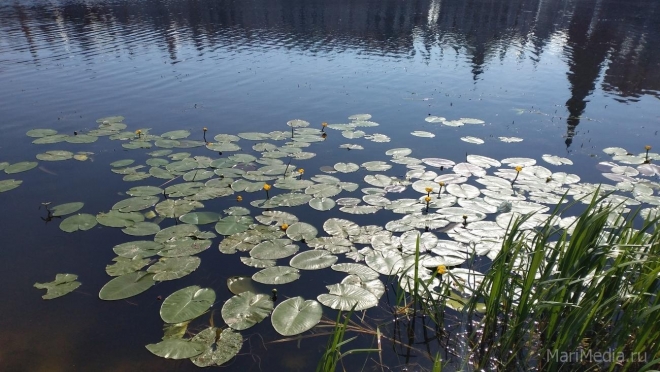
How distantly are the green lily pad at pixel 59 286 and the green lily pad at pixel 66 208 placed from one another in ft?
4.51

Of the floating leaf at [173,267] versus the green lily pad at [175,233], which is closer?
the floating leaf at [173,267]

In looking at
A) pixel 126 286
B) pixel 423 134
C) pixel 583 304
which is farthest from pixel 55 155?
pixel 583 304

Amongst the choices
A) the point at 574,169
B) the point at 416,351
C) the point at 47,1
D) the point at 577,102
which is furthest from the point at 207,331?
the point at 47,1

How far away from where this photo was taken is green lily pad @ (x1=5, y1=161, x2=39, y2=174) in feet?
21.3

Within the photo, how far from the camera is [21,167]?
6.59 m

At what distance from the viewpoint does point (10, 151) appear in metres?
7.41

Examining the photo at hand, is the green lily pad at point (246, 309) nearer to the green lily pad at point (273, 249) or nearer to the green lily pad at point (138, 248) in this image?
the green lily pad at point (273, 249)

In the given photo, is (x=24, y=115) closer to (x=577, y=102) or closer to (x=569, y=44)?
(x=577, y=102)

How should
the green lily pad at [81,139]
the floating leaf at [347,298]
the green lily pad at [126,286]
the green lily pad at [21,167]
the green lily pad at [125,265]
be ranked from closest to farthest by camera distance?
the floating leaf at [347,298], the green lily pad at [126,286], the green lily pad at [125,265], the green lily pad at [21,167], the green lily pad at [81,139]

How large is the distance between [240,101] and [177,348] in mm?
8210

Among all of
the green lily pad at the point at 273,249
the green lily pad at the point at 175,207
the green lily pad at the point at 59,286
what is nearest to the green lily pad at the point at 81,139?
the green lily pad at the point at 175,207

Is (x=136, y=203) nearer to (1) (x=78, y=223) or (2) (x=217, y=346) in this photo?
(1) (x=78, y=223)

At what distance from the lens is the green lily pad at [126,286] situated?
405 centimetres

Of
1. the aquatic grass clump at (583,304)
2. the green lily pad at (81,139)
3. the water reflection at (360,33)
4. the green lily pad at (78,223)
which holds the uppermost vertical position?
the aquatic grass clump at (583,304)
